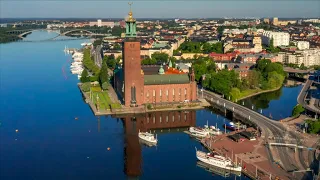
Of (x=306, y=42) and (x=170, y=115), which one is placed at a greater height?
(x=306, y=42)

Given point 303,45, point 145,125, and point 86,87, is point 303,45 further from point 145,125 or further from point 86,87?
point 145,125

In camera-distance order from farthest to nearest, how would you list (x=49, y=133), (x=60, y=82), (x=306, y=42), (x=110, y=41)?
1. (x=110, y=41)
2. (x=306, y=42)
3. (x=60, y=82)
4. (x=49, y=133)

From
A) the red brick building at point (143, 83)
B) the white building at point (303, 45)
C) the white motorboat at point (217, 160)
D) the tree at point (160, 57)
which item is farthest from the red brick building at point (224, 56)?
the white motorboat at point (217, 160)

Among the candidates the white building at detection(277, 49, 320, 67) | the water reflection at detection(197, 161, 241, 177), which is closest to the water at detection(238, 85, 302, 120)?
the water reflection at detection(197, 161, 241, 177)

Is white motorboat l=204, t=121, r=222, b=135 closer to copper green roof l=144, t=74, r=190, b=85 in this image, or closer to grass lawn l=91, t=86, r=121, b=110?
copper green roof l=144, t=74, r=190, b=85

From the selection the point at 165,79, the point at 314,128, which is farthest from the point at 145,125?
the point at 314,128

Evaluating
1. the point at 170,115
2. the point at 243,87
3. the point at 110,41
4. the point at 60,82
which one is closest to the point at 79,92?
the point at 60,82

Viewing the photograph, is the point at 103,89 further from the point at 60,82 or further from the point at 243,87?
the point at 243,87
